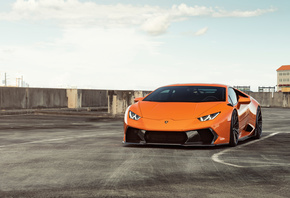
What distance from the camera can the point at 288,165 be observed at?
696 cm

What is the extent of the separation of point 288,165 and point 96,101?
78.8 feet

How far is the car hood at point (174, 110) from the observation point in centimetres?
859

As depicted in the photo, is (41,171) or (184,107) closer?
(41,171)

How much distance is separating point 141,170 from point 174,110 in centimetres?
257

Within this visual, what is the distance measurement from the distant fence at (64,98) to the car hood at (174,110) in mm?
12700

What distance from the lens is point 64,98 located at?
28.3m

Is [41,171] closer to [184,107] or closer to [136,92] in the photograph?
[184,107]

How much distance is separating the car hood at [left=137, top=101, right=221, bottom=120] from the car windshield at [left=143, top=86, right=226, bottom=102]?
0.39 m

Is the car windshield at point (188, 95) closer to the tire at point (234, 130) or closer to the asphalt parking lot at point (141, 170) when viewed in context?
the tire at point (234, 130)

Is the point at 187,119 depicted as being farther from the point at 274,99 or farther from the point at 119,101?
the point at 274,99

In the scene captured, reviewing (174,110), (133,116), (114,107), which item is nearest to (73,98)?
(114,107)

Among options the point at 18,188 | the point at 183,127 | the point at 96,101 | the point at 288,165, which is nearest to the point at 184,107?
the point at 183,127

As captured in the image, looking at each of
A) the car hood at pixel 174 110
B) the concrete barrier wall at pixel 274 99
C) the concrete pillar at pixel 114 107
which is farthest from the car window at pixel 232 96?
the concrete barrier wall at pixel 274 99

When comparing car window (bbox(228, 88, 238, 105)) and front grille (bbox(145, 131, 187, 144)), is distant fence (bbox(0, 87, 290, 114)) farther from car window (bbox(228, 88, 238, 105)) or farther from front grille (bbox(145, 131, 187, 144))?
front grille (bbox(145, 131, 187, 144))
